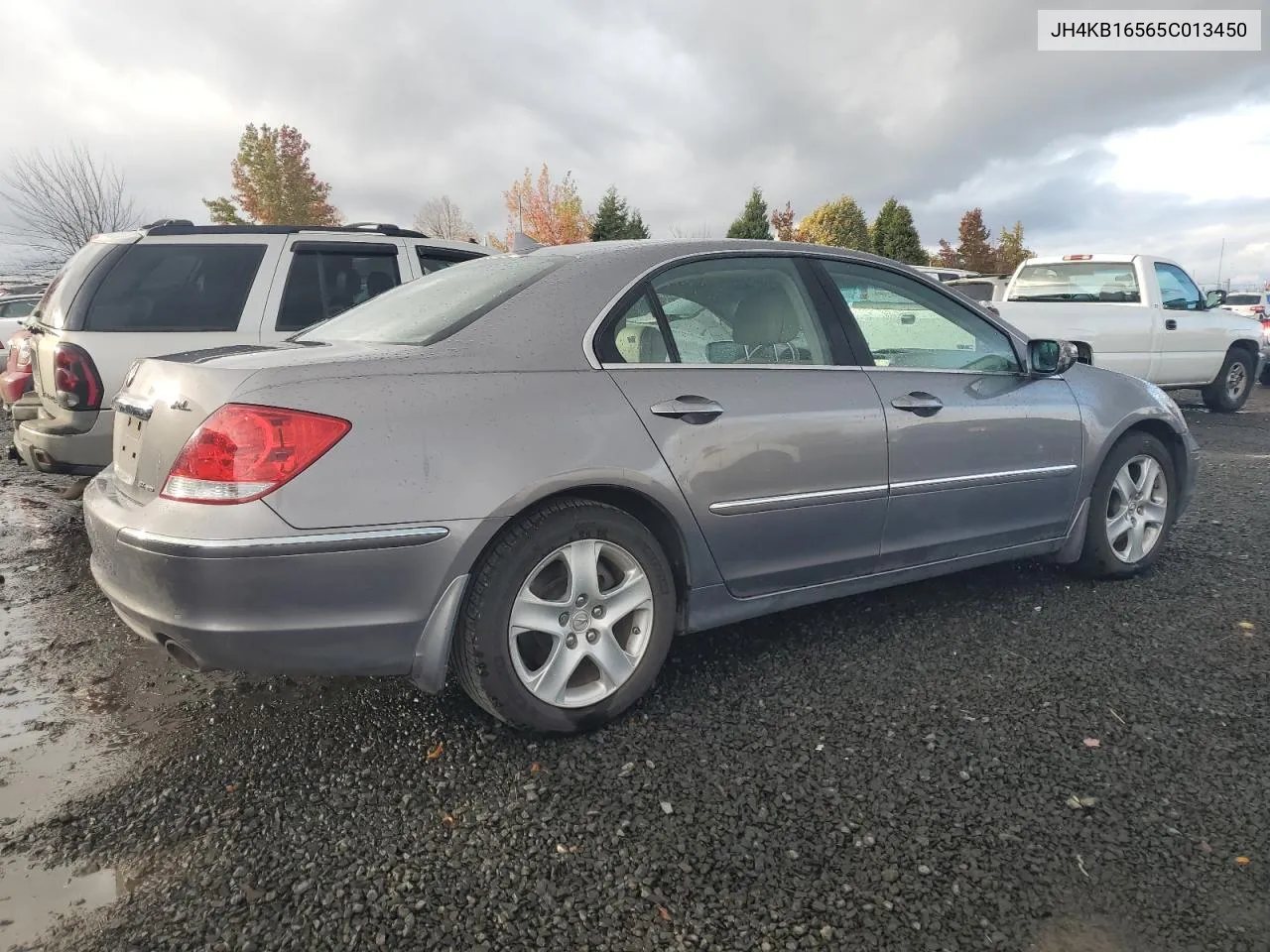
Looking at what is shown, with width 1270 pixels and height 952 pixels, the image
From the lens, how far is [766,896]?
6.39 ft

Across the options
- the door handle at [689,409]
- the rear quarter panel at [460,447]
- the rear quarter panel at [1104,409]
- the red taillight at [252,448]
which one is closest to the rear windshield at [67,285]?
the red taillight at [252,448]

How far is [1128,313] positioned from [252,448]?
1023 centimetres

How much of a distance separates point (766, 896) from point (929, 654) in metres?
1.58

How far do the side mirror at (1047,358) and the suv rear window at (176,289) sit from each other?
4.40 meters

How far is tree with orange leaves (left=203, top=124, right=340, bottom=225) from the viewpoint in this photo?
40.3m

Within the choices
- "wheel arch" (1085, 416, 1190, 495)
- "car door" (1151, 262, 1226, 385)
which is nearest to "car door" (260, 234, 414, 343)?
"wheel arch" (1085, 416, 1190, 495)

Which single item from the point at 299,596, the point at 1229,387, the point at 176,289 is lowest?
the point at 1229,387

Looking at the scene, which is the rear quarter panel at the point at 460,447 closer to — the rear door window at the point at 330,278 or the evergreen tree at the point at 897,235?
the rear door window at the point at 330,278

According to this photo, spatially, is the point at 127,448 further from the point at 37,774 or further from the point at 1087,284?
the point at 1087,284

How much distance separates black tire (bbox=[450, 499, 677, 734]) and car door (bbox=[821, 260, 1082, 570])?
3.82ft

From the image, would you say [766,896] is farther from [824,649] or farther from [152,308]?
[152,308]

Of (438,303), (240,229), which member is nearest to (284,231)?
(240,229)

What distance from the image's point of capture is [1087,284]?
1008 cm

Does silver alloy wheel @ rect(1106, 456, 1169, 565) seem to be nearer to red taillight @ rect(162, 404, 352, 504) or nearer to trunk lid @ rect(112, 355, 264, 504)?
red taillight @ rect(162, 404, 352, 504)
